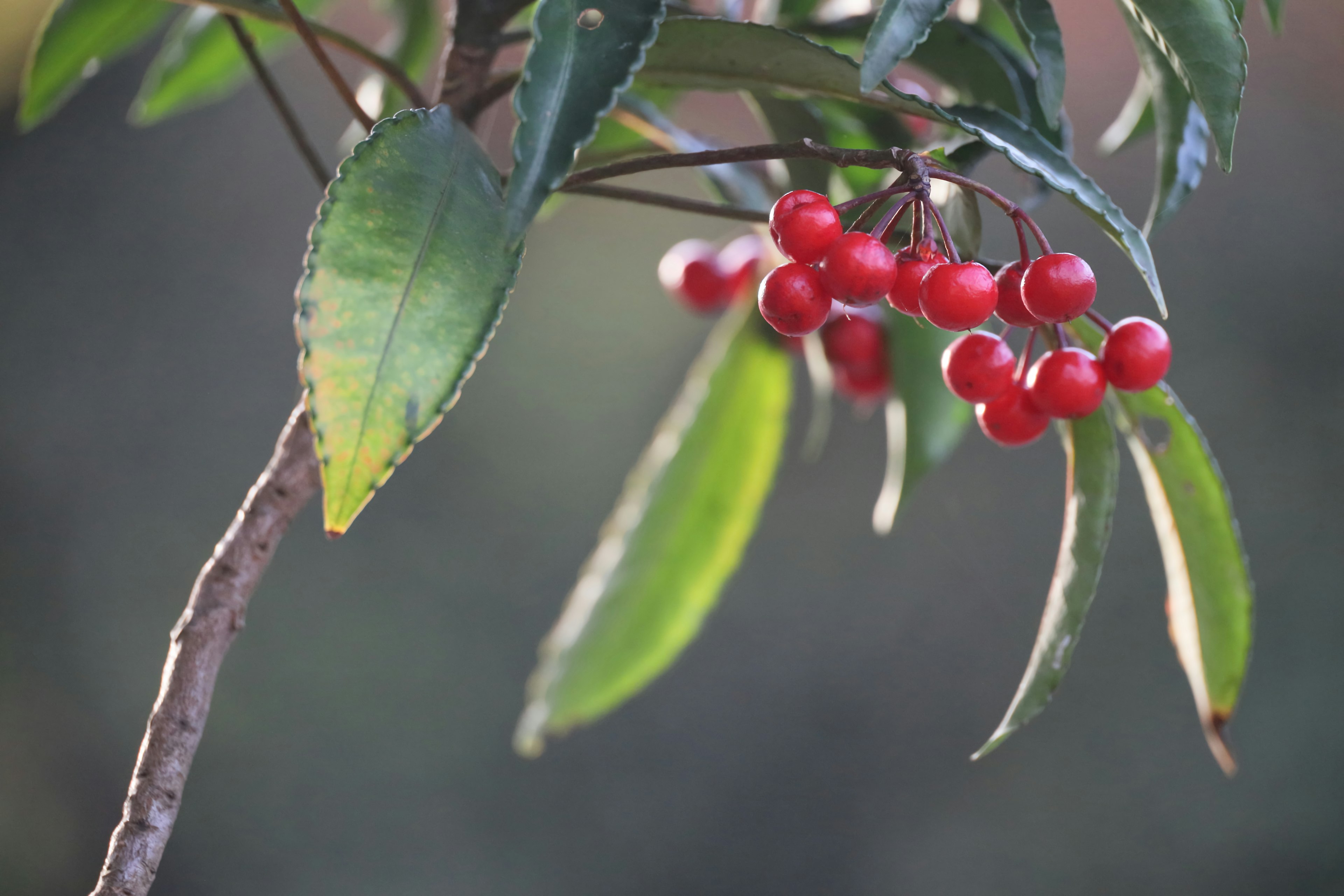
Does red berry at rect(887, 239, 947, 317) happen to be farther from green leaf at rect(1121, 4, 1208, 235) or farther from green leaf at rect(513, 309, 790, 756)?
green leaf at rect(513, 309, 790, 756)

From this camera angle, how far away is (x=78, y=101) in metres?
2.10

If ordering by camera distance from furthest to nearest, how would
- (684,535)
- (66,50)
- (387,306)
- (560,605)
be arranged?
(560,605) < (684,535) < (66,50) < (387,306)

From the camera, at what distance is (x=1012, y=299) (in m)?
0.34

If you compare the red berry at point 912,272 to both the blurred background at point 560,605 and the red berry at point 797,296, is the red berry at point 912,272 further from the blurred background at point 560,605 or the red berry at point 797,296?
the blurred background at point 560,605

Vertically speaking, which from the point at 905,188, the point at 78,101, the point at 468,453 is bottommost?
the point at 468,453

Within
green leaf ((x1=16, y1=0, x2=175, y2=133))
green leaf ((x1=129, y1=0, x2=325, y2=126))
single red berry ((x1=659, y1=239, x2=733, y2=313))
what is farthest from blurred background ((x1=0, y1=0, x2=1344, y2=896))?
green leaf ((x1=16, y1=0, x2=175, y2=133))

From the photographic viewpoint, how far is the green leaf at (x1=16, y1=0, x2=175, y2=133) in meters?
0.56

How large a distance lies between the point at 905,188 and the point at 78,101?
2.35 m

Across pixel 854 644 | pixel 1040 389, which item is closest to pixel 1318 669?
pixel 854 644

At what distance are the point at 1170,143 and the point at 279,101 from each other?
0.41 m

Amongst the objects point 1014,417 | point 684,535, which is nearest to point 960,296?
point 1014,417

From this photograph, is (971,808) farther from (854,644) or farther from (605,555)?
(605,555)

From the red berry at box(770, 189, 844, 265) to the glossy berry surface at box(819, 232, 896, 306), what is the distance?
11mm

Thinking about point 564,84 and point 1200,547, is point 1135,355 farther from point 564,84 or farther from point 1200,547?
point 564,84
